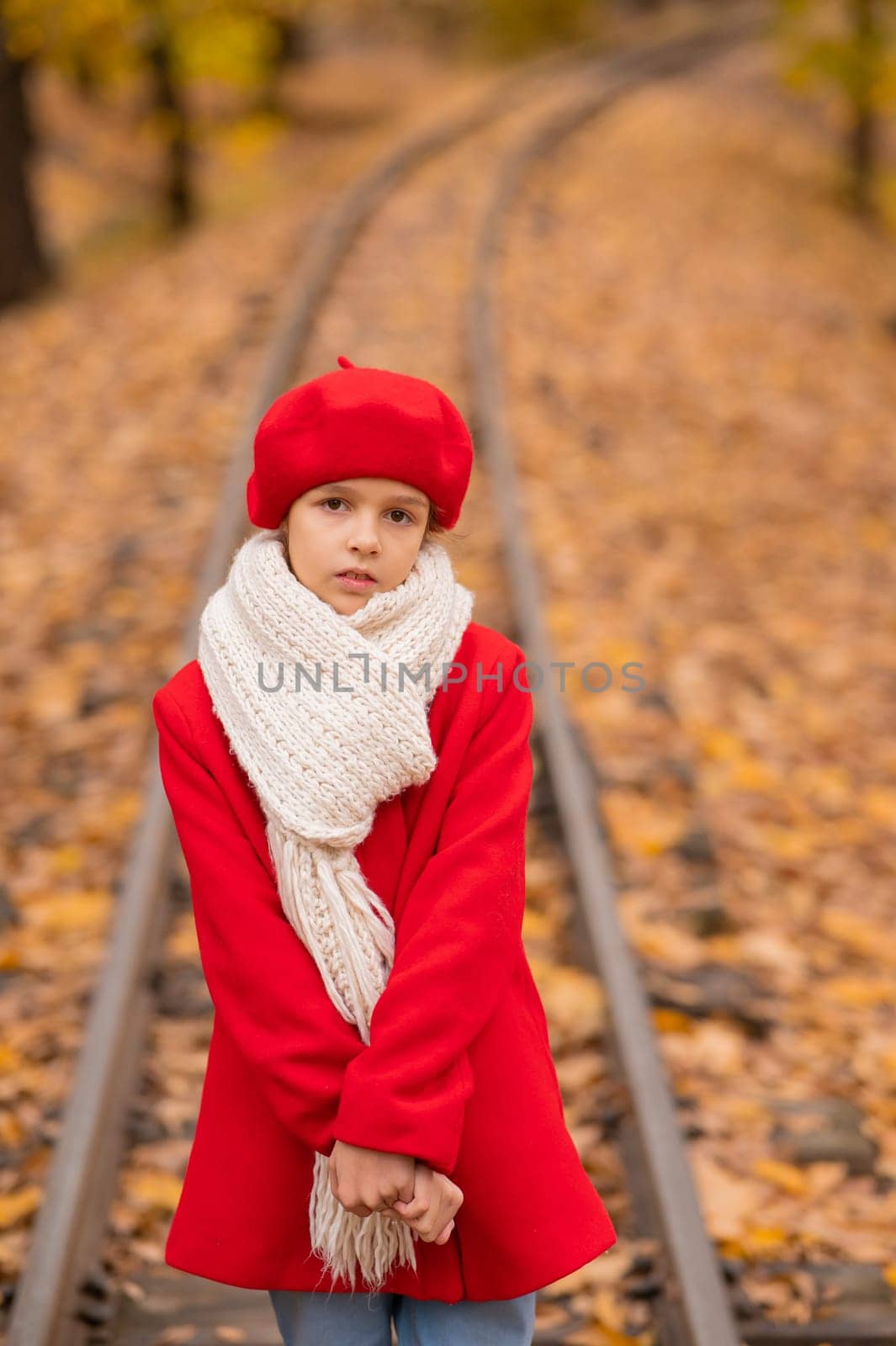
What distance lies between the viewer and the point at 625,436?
933 centimetres

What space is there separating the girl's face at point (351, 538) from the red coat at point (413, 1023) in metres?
0.19

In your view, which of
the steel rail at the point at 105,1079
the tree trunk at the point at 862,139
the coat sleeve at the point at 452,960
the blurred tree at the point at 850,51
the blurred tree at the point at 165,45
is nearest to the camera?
the coat sleeve at the point at 452,960

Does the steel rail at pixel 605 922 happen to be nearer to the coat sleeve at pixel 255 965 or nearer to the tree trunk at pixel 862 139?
the coat sleeve at pixel 255 965

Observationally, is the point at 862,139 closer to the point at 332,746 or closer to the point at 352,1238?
the point at 332,746

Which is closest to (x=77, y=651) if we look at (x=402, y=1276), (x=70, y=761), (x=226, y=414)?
(x=70, y=761)

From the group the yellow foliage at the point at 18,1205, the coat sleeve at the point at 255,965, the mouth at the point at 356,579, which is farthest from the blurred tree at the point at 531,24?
the coat sleeve at the point at 255,965

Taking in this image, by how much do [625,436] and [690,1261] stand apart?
7.22m

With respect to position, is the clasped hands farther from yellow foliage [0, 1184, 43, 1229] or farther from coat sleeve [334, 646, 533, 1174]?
yellow foliage [0, 1184, 43, 1229]

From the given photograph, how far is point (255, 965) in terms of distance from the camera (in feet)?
5.85

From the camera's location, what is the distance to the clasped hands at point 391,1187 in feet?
5.58

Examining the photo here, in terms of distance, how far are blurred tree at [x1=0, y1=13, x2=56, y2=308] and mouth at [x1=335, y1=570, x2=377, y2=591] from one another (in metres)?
11.4

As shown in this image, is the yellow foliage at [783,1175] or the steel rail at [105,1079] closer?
the steel rail at [105,1079]

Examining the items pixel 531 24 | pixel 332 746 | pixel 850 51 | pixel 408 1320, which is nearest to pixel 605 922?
pixel 408 1320

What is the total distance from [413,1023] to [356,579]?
0.60 metres
